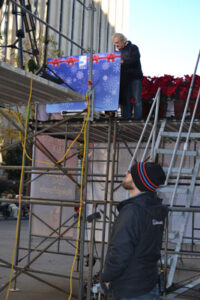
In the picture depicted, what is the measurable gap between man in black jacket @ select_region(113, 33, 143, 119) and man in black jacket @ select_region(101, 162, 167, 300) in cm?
497

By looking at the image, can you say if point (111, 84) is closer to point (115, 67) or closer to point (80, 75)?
point (115, 67)

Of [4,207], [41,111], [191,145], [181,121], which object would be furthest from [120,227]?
[4,207]

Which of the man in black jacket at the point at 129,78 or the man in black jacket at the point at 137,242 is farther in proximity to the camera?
the man in black jacket at the point at 129,78

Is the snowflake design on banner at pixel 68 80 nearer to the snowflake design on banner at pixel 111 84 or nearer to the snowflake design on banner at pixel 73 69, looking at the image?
the snowflake design on banner at pixel 73 69

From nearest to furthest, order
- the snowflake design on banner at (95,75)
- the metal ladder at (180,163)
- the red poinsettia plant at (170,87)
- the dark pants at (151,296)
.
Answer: the dark pants at (151,296) < the metal ladder at (180,163) < the snowflake design on banner at (95,75) < the red poinsettia plant at (170,87)

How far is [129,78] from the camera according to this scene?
8.73m

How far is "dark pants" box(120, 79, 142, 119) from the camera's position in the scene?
8.59 metres

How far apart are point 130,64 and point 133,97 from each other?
66 centimetres

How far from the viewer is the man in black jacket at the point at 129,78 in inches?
338

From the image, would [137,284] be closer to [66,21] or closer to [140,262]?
[140,262]

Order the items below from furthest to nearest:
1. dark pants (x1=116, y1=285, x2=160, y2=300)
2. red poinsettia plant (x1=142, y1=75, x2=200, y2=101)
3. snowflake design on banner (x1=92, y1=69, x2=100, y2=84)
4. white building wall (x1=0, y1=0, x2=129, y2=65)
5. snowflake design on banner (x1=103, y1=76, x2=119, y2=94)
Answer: white building wall (x1=0, y1=0, x2=129, y2=65) → red poinsettia plant (x1=142, y1=75, x2=200, y2=101) → snowflake design on banner (x1=92, y1=69, x2=100, y2=84) → snowflake design on banner (x1=103, y1=76, x2=119, y2=94) → dark pants (x1=116, y1=285, x2=160, y2=300)

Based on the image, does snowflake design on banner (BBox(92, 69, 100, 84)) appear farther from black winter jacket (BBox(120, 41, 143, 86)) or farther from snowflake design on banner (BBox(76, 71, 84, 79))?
black winter jacket (BBox(120, 41, 143, 86))

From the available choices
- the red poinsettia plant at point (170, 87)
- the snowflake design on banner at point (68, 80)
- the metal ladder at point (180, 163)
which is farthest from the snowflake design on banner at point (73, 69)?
the red poinsettia plant at point (170, 87)

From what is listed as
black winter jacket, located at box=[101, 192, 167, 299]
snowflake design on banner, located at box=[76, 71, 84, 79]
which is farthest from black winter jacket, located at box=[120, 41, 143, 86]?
black winter jacket, located at box=[101, 192, 167, 299]
